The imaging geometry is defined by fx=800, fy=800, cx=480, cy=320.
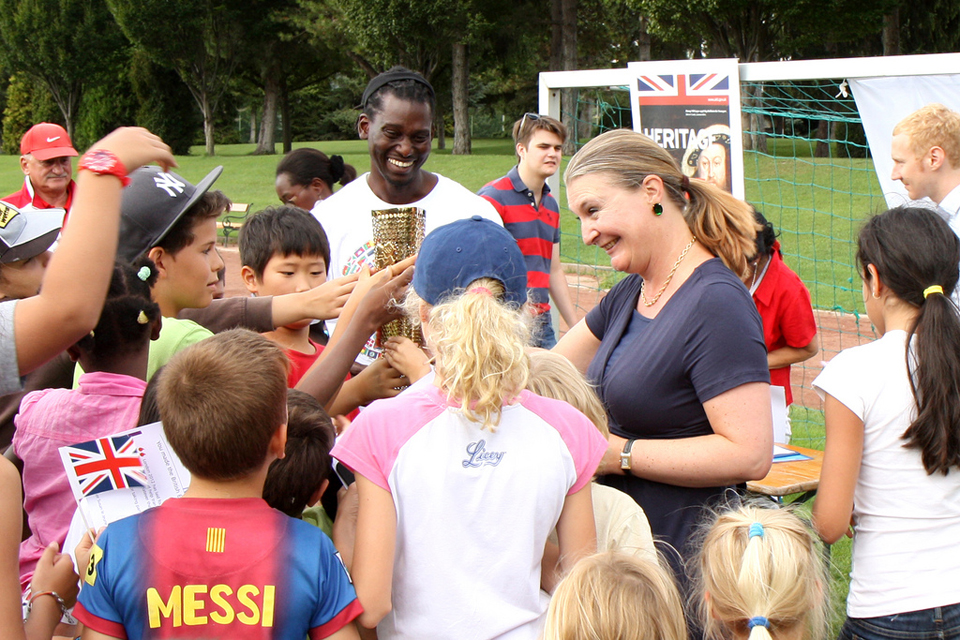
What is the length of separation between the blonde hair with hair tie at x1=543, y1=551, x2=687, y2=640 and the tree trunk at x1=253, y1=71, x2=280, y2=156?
35167 millimetres

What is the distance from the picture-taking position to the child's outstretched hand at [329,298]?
2549 mm

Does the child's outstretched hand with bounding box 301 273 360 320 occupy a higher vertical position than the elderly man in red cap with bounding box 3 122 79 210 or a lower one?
lower

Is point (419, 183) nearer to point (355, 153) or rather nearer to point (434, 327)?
point (434, 327)

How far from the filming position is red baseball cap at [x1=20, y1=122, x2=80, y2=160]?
563cm

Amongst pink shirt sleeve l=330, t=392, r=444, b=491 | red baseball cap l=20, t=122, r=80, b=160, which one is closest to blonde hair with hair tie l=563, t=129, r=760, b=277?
pink shirt sleeve l=330, t=392, r=444, b=491

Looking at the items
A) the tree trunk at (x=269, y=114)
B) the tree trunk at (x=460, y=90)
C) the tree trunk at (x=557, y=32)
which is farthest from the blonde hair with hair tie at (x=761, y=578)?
the tree trunk at (x=269, y=114)

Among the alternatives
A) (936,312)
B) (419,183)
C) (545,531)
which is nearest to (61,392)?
(545,531)

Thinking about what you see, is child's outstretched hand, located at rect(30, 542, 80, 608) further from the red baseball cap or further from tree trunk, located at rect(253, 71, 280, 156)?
tree trunk, located at rect(253, 71, 280, 156)

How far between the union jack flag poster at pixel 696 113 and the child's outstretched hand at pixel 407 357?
2945 millimetres

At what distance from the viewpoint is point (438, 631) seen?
176cm

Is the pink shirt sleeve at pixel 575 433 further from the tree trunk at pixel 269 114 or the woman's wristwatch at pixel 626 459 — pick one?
the tree trunk at pixel 269 114

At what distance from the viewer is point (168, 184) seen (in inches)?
103

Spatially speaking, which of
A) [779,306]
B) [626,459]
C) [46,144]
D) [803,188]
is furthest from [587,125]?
[626,459]

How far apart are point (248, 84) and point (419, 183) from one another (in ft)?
143
